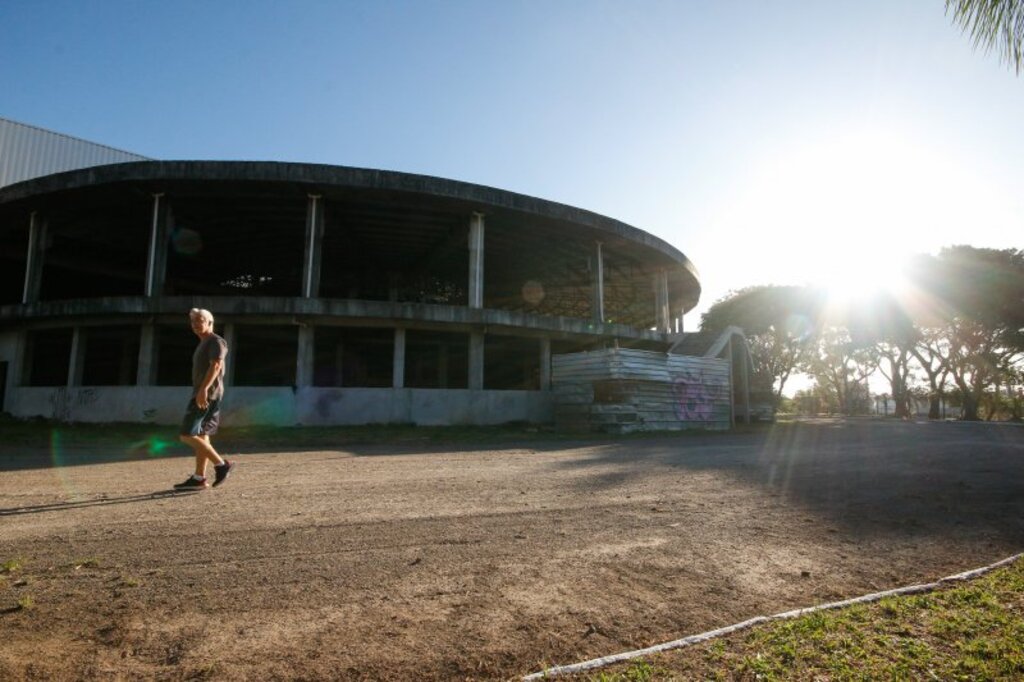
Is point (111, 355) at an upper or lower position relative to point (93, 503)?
Result: upper

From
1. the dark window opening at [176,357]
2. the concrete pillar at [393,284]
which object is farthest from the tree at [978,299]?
the dark window opening at [176,357]

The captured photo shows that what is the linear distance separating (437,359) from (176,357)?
13.8 m

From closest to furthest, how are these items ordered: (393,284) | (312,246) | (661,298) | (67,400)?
(67,400)
(312,246)
(661,298)
(393,284)

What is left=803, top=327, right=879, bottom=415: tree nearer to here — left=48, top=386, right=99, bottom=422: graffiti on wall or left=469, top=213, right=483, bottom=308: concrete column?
left=469, top=213, right=483, bottom=308: concrete column

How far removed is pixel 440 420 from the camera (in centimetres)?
1753

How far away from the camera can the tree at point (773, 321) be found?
39.9 metres

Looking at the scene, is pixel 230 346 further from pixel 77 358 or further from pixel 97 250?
pixel 97 250

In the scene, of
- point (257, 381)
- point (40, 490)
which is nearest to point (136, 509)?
point (40, 490)

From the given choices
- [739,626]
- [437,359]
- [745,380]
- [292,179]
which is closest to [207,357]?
[739,626]

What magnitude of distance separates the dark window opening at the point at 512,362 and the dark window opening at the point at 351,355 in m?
5.24

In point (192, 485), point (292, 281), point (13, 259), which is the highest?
point (292, 281)

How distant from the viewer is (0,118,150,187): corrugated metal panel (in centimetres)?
2416

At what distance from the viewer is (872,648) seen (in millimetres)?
2242

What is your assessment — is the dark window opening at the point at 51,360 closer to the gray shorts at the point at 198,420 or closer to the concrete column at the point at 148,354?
the concrete column at the point at 148,354
